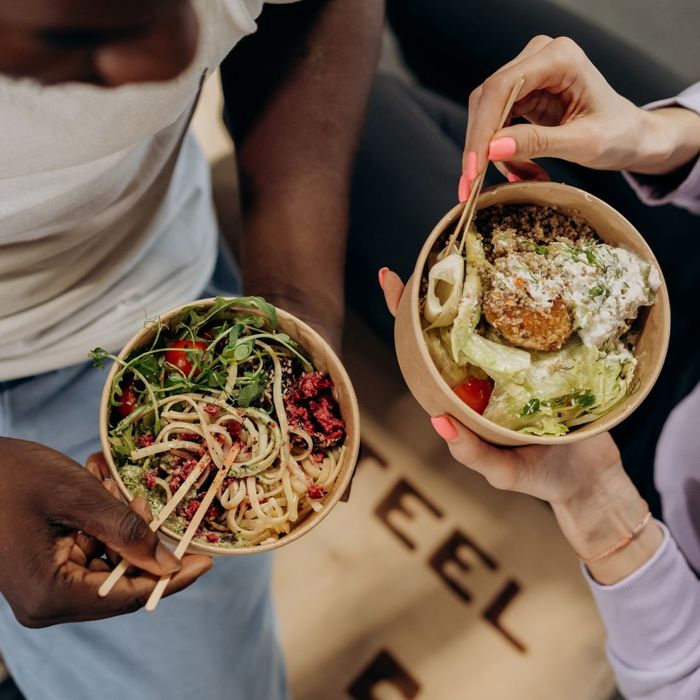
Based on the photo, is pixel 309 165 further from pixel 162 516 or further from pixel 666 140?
pixel 162 516

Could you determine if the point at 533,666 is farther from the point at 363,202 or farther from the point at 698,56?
the point at 698,56

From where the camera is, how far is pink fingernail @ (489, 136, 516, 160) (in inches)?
29.4

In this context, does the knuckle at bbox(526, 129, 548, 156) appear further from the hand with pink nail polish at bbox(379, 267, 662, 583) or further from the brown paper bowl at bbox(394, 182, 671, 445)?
the hand with pink nail polish at bbox(379, 267, 662, 583)

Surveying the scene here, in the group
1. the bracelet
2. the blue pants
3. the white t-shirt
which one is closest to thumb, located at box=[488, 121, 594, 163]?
the white t-shirt

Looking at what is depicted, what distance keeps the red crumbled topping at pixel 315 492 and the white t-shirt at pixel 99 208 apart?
0.47 meters

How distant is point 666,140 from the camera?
99 centimetres

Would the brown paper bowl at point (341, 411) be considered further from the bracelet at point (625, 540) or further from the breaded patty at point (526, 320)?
the bracelet at point (625, 540)

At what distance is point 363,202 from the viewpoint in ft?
4.91

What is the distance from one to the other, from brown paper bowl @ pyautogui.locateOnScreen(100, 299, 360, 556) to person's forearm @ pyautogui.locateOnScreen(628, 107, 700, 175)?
51 cm

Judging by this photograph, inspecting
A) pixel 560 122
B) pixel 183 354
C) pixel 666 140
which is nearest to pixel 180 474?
pixel 183 354

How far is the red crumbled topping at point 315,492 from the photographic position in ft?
2.82

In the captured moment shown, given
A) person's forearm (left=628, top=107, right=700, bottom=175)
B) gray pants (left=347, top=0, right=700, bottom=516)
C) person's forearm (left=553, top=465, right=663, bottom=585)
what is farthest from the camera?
gray pants (left=347, top=0, right=700, bottom=516)

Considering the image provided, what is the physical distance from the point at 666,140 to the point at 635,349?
35cm

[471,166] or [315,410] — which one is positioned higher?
[471,166]
